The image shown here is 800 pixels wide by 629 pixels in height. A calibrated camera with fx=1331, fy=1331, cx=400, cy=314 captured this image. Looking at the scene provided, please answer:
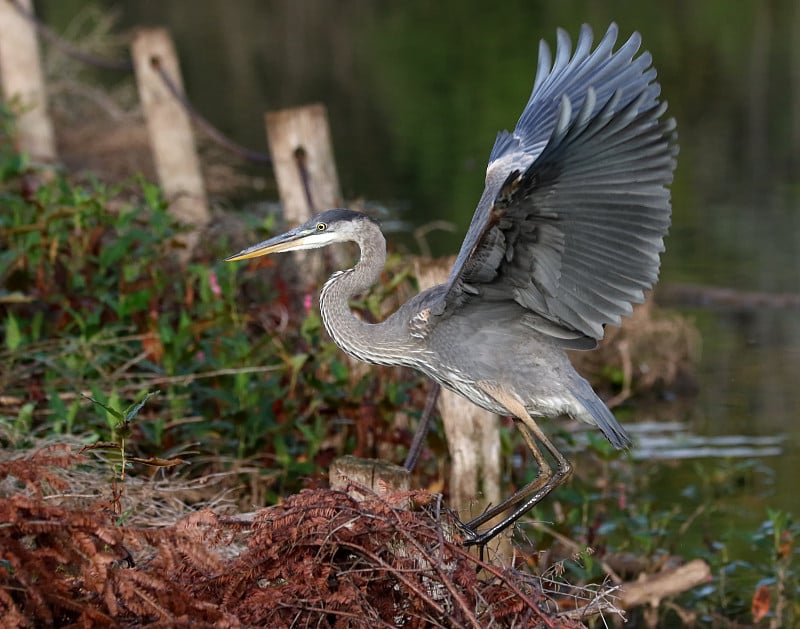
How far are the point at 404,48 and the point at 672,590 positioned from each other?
19.6m

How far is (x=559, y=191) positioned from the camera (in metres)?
3.78

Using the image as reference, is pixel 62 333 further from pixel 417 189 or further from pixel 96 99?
pixel 417 189

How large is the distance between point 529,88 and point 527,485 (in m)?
14.8

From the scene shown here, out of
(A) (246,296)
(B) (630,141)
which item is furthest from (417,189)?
(B) (630,141)

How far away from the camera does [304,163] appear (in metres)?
7.20

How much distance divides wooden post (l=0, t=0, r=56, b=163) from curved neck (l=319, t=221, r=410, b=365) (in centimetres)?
568

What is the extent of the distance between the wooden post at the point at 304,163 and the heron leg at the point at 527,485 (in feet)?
9.42

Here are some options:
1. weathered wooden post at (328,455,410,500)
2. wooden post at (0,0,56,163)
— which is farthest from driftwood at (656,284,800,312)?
weathered wooden post at (328,455,410,500)

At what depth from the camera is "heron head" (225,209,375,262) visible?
176 inches

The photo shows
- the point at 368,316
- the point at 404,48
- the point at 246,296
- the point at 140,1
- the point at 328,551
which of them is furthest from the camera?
the point at 140,1

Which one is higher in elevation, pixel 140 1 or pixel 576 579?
pixel 140 1

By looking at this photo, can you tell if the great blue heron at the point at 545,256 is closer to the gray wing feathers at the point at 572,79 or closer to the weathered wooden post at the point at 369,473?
the gray wing feathers at the point at 572,79

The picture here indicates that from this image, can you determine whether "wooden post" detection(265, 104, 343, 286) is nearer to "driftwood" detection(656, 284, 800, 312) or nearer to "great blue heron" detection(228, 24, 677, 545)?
"great blue heron" detection(228, 24, 677, 545)

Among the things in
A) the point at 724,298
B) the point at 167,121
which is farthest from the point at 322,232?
the point at 724,298
